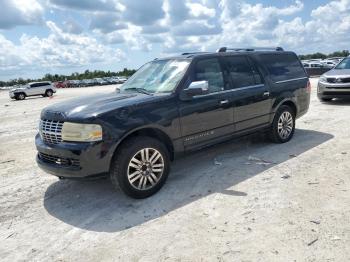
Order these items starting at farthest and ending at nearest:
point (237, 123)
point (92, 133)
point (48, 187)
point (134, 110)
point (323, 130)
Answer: point (323, 130)
point (237, 123)
point (48, 187)
point (134, 110)
point (92, 133)

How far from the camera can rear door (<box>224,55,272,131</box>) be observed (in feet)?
19.9

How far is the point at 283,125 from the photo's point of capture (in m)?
7.23

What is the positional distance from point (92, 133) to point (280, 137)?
411 cm

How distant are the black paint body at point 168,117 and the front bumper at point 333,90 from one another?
19.4 ft

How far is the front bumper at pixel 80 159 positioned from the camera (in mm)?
4359

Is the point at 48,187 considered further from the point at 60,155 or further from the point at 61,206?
the point at 60,155

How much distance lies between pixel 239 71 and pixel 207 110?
1.16 m

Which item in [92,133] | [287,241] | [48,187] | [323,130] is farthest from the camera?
[323,130]

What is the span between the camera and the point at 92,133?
14.3 ft

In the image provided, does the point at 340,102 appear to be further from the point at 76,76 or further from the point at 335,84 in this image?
the point at 76,76

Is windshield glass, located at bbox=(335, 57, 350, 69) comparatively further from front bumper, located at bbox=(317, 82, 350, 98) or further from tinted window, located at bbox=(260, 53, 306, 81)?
tinted window, located at bbox=(260, 53, 306, 81)

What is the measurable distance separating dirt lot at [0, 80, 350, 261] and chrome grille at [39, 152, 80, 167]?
0.57 metres

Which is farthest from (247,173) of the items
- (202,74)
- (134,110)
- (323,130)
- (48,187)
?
(323,130)

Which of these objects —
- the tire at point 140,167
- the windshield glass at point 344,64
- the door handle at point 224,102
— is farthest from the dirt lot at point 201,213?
the windshield glass at point 344,64
